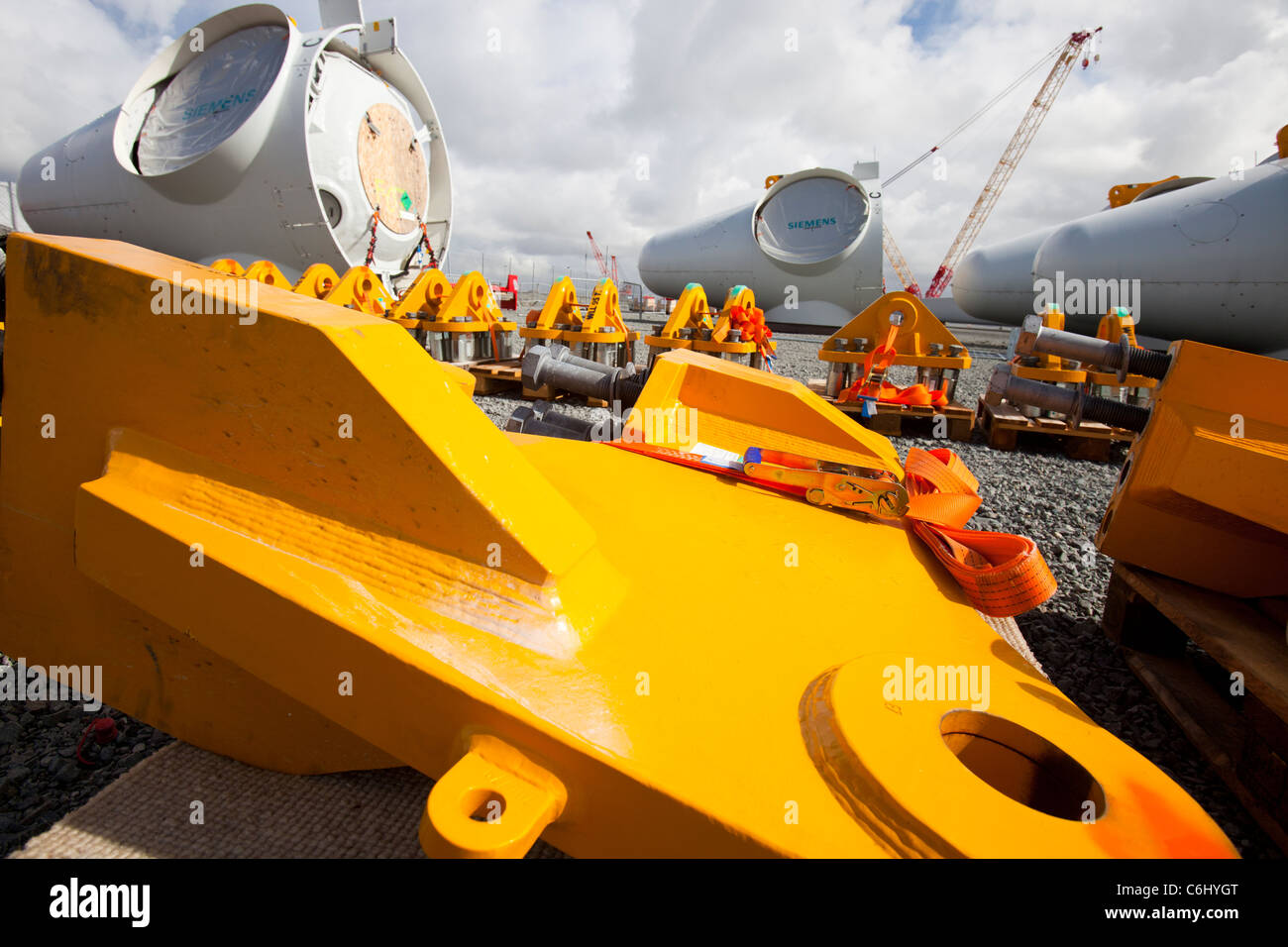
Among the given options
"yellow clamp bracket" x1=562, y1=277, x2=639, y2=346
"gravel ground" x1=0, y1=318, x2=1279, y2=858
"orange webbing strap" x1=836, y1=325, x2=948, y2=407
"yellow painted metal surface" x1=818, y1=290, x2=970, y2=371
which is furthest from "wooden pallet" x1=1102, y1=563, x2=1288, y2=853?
"yellow clamp bracket" x1=562, y1=277, x2=639, y2=346

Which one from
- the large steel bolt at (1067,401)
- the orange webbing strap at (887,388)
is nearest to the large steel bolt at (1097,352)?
the large steel bolt at (1067,401)

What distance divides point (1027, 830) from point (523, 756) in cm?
67

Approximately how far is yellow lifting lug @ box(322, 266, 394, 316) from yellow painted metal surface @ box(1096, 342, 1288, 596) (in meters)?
7.29

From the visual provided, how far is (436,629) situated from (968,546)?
61.0 inches

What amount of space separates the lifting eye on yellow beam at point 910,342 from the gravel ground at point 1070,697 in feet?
6.79

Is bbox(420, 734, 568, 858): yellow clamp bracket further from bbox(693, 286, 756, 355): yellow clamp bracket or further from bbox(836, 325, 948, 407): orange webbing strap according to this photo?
bbox(693, 286, 756, 355): yellow clamp bracket

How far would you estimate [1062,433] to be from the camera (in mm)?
5527

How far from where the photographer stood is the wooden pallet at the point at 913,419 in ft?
19.7

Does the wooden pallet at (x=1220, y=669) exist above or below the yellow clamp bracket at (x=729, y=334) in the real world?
below

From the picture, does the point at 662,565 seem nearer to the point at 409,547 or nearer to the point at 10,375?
the point at 409,547

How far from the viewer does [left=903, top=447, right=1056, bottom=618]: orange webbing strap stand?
1498mm

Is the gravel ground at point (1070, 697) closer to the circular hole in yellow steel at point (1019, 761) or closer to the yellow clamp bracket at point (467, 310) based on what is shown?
the circular hole in yellow steel at point (1019, 761)

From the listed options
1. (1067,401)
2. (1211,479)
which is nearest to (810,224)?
(1067,401)

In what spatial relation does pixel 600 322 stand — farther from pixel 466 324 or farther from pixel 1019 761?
pixel 1019 761
